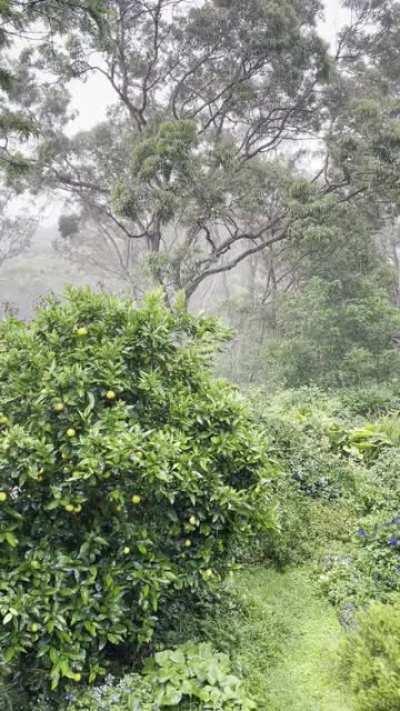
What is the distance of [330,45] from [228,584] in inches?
487

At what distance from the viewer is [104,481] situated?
104 inches

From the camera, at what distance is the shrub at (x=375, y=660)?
2.37m

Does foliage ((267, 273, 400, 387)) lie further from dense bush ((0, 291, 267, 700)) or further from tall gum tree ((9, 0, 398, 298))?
dense bush ((0, 291, 267, 700))

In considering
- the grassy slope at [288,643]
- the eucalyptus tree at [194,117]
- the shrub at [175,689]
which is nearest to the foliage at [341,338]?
the eucalyptus tree at [194,117]

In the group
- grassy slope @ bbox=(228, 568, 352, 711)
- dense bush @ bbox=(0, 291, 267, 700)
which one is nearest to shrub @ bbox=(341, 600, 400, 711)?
grassy slope @ bbox=(228, 568, 352, 711)

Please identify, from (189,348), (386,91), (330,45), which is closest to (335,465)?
(189,348)

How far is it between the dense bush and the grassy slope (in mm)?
591

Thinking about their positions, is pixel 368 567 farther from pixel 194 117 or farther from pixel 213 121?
pixel 213 121

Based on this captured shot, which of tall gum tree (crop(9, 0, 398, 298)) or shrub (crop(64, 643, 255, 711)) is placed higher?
tall gum tree (crop(9, 0, 398, 298))

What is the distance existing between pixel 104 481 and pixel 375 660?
5.08ft

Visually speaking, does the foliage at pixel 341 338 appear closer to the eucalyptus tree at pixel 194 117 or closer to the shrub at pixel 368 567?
the eucalyptus tree at pixel 194 117

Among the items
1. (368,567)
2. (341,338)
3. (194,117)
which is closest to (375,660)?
(368,567)

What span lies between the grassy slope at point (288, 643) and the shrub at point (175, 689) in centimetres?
32

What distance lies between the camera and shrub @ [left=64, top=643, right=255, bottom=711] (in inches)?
94.9
